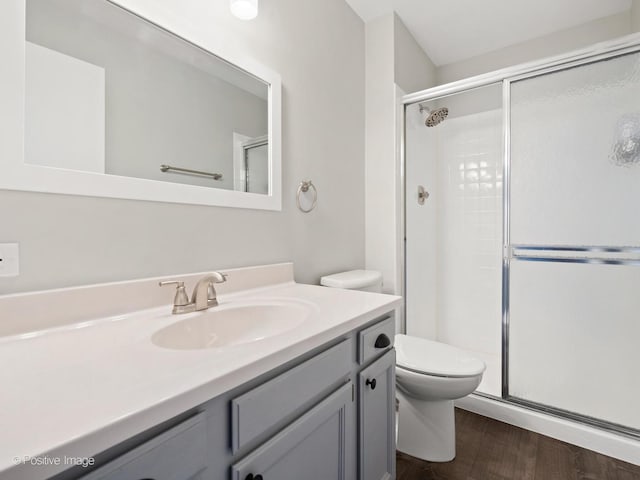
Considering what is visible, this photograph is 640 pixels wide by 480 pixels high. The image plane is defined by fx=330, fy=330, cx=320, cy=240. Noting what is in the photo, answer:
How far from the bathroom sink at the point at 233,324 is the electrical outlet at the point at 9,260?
1.21 feet

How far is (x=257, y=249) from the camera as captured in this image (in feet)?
4.64

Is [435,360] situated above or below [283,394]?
below

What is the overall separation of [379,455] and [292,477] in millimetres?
535

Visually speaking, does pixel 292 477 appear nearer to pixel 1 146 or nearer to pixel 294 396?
pixel 294 396

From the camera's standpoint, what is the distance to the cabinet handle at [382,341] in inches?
44.1

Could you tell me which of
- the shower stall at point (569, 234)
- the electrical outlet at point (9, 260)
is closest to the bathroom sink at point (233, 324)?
the electrical outlet at point (9, 260)

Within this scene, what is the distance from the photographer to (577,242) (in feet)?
5.74

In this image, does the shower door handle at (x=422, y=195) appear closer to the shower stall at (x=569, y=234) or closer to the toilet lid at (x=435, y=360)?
the shower stall at (x=569, y=234)

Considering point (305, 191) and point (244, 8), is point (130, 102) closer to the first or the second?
point (244, 8)

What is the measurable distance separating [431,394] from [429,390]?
0.10 feet

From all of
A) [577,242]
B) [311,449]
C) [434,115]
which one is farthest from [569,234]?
[311,449]

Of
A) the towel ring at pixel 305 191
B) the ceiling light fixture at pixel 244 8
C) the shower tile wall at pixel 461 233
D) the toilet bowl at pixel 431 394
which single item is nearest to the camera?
the ceiling light fixture at pixel 244 8

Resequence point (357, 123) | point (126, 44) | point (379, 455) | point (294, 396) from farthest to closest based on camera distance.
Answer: point (357, 123) < point (379, 455) < point (126, 44) < point (294, 396)

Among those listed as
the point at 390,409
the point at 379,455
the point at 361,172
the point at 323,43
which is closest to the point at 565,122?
the point at 361,172
